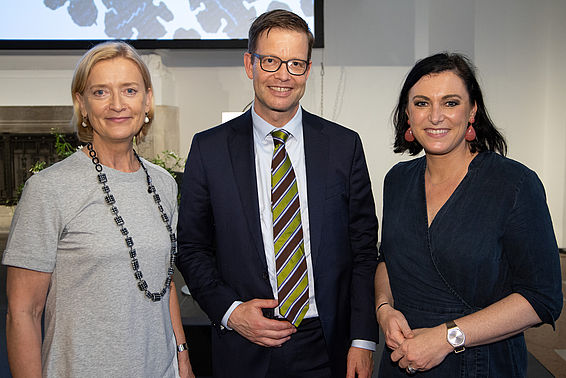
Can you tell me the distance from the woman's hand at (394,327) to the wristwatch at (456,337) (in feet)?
0.36

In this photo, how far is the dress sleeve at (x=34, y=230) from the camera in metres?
1.26

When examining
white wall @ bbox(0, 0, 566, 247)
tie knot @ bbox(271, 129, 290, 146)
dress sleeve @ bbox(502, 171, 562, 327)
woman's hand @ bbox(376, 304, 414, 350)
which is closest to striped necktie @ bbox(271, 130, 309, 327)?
tie knot @ bbox(271, 129, 290, 146)

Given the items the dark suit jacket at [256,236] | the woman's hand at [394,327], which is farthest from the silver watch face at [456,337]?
the dark suit jacket at [256,236]

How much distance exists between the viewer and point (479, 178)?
143cm

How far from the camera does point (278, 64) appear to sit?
1594 millimetres

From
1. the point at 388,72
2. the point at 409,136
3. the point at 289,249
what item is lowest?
the point at 289,249

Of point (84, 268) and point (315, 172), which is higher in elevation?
point (315, 172)

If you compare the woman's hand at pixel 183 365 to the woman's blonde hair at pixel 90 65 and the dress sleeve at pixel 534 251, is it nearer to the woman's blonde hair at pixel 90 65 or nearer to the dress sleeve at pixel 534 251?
the woman's blonde hair at pixel 90 65

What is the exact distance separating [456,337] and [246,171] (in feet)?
2.56

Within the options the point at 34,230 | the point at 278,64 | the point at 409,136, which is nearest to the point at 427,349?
the point at 409,136

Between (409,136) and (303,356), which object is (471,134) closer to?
(409,136)

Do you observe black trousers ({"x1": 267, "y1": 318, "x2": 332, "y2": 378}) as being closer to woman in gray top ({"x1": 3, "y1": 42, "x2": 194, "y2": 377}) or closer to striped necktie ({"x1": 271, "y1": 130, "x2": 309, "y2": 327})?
striped necktie ({"x1": 271, "y1": 130, "x2": 309, "y2": 327})

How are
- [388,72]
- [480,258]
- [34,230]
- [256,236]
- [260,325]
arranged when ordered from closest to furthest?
[34,230], [480,258], [260,325], [256,236], [388,72]

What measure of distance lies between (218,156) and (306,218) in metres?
0.35
